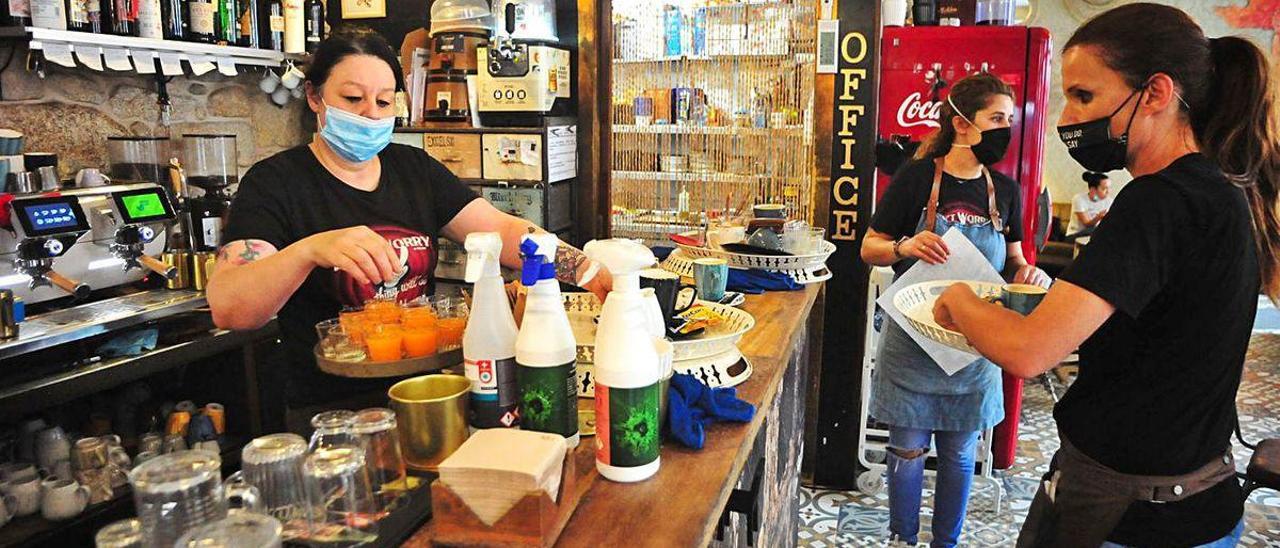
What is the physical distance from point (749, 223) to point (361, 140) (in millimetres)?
1267

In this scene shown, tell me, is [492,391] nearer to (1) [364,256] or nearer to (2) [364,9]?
(1) [364,256]

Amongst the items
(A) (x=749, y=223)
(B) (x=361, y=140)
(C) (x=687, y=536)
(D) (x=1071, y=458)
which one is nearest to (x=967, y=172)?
(A) (x=749, y=223)

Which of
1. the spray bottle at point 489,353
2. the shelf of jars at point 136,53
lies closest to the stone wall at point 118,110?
the shelf of jars at point 136,53

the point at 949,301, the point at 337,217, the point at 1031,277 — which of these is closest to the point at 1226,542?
the point at 949,301

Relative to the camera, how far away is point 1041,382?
5.56 meters

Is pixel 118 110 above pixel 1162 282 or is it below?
above

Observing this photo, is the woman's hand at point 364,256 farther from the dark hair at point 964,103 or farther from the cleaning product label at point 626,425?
the dark hair at point 964,103

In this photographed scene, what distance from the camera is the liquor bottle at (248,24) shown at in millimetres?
3561

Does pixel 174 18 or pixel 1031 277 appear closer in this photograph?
pixel 1031 277

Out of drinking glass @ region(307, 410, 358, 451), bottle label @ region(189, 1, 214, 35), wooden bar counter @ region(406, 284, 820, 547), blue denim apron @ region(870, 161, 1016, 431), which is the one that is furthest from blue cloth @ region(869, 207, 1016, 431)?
bottle label @ region(189, 1, 214, 35)

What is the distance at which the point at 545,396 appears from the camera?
119 cm

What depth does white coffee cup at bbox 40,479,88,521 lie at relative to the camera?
2402 millimetres

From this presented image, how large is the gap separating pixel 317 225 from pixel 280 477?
0.96 metres

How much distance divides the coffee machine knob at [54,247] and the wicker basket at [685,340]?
1650 mm
